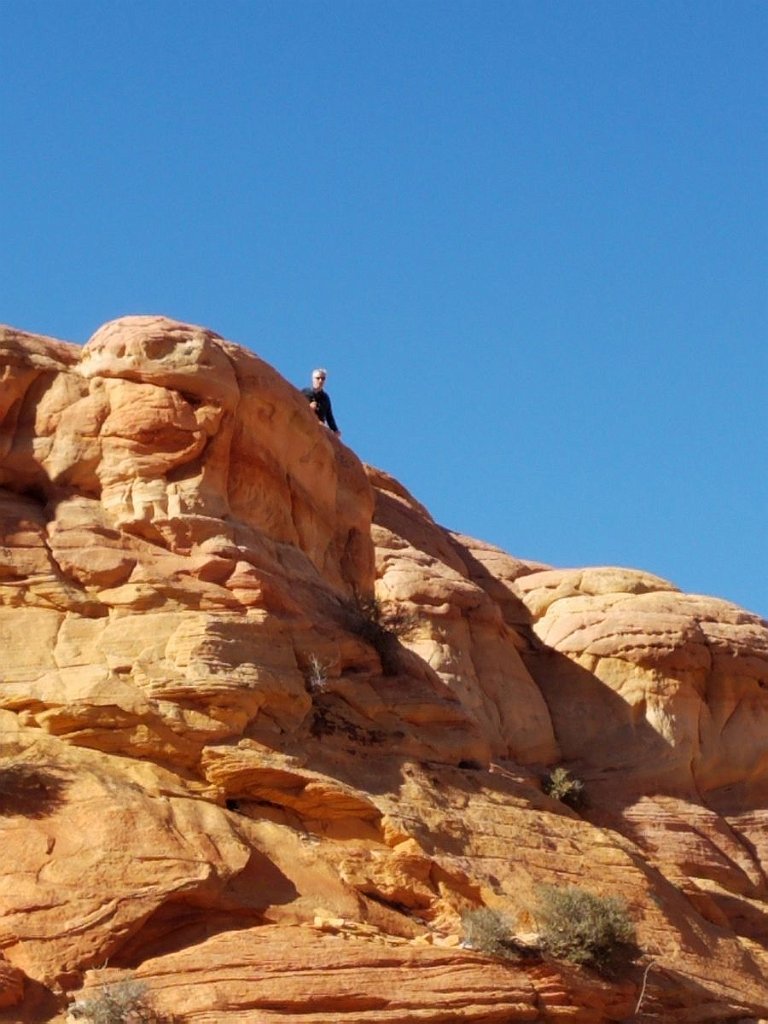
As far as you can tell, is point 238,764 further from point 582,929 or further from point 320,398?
point 320,398

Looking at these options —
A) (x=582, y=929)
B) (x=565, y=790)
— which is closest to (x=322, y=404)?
(x=565, y=790)

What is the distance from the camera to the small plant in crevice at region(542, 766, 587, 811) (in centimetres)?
2977

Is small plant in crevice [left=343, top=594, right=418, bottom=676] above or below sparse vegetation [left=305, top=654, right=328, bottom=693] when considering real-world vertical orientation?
above

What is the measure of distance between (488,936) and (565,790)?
10911mm

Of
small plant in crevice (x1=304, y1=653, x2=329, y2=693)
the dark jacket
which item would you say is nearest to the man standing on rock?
the dark jacket

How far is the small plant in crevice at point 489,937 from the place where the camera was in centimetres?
1902

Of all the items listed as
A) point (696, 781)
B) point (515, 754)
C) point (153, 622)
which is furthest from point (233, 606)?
point (696, 781)

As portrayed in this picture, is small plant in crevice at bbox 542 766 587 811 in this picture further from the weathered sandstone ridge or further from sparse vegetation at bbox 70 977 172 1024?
sparse vegetation at bbox 70 977 172 1024

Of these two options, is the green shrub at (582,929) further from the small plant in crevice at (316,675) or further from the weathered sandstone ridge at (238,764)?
the small plant in crevice at (316,675)

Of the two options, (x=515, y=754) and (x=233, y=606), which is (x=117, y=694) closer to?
(x=233, y=606)

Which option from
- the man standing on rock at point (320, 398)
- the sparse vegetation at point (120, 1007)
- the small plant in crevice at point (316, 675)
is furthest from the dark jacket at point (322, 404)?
the sparse vegetation at point (120, 1007)

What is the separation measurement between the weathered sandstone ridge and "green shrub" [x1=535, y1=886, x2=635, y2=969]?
0.35 metres

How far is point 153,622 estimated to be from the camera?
69.5 ft

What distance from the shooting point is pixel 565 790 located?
2980cm
